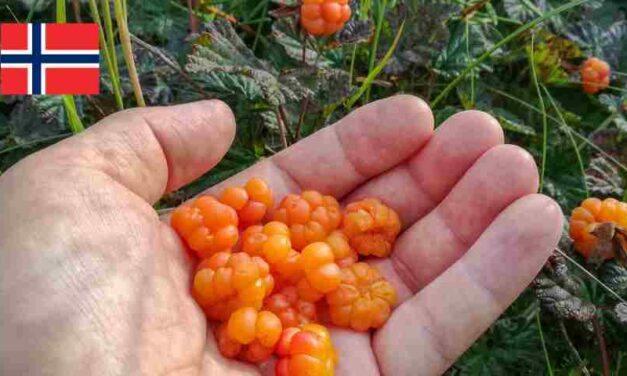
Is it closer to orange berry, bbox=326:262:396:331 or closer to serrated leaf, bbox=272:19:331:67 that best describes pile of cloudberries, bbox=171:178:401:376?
orange berry, bbox=326:262:396:331

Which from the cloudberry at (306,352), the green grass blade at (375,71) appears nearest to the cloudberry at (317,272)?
the cloudberry at (306,352)

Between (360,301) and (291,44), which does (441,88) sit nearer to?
(291,44)

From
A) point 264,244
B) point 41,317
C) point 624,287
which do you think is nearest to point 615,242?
point 624,287

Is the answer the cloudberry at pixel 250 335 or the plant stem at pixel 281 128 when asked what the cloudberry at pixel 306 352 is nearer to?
the cloudberry at pixel 250 335

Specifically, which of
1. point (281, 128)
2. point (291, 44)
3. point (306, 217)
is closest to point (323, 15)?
point (291, 44)

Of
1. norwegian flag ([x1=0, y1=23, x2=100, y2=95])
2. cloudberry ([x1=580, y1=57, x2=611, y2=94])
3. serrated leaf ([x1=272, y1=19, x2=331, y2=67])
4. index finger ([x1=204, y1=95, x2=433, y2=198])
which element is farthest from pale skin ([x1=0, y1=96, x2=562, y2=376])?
cloudberry ([x1=580, y1=57, x2=611, y2=94])

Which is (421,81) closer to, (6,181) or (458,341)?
(458,341)

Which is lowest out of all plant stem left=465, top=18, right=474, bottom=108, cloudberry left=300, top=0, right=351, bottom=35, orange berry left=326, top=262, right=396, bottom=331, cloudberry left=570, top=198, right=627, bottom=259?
orange berry left=326, top=262, right=396, bottom=331
